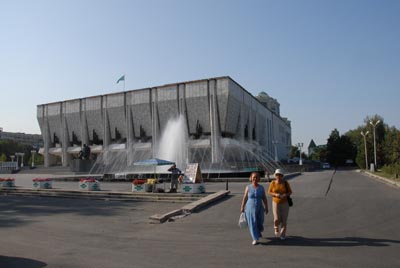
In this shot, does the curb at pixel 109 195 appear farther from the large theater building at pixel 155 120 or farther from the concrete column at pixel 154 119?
the concrete column at pixel 154 119

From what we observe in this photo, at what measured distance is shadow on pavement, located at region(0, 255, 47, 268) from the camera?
22.4ft

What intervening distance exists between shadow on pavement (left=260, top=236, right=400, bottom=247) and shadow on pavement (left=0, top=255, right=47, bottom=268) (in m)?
4.66

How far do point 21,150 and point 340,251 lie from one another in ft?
426

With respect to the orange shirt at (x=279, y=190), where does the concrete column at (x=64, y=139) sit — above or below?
above

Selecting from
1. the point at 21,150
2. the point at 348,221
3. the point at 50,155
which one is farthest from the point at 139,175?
the point at 21,150

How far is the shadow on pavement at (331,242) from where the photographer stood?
794 cm

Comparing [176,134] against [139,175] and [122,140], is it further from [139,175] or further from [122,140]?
[139,175]

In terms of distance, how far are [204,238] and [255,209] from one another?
6.00ft

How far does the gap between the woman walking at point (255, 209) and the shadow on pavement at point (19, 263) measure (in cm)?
427

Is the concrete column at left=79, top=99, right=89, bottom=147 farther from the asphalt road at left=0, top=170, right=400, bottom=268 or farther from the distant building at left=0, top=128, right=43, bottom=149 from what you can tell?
the distant building at left=0, top=128, right=43, bottom=149

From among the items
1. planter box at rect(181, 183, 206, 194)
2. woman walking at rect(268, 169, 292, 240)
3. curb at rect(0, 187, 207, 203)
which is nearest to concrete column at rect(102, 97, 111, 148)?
curb at rect(0, 187, 207, 203)

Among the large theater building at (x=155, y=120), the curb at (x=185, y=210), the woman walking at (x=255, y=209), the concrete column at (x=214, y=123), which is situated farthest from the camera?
the large theater building at (x=155, y=120)

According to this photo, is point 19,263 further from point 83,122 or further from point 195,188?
point 83,122

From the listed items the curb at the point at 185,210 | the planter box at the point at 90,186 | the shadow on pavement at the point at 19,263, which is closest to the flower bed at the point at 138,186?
the planter box at the point at 90,186
